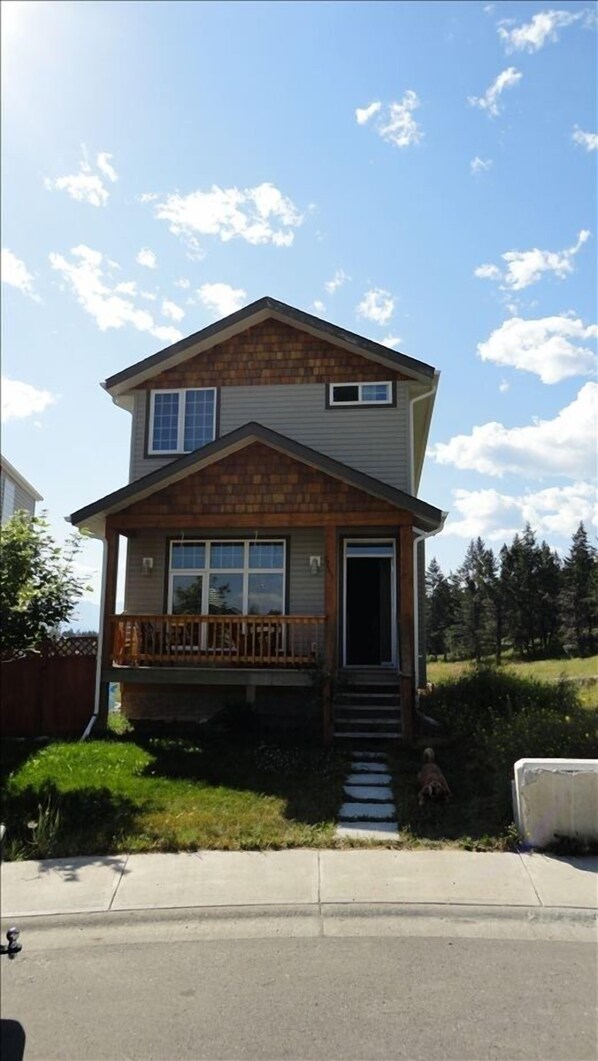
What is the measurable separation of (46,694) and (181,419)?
20.5ft

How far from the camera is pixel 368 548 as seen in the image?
14117 mm

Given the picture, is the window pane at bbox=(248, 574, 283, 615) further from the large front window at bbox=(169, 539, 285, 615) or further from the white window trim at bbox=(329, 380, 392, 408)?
the white window trim at bbox=(329, 380, 392, 408)

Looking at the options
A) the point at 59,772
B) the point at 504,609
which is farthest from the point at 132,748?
the point at 504,609

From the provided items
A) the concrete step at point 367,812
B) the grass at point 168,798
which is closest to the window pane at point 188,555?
the grass at point 168,798

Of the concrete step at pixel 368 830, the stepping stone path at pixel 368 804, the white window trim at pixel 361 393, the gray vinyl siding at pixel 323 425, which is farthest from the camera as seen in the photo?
the white window trim at pixel 361 393

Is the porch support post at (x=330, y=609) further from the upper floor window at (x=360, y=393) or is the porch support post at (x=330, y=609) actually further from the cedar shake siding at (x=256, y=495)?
the upper floor window at (x=360, y=393)

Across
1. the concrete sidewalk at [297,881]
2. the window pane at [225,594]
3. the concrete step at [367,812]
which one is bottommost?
the concrete sidewalk at [297,881]

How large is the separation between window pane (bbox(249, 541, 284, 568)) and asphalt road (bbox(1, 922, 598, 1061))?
916 centimetres

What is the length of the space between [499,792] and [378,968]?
3640mm

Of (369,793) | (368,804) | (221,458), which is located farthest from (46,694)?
(368,804)

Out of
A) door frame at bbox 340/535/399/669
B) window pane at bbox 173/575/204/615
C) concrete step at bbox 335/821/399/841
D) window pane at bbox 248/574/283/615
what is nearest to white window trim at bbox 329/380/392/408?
door frame at bbox 340/535/399/669

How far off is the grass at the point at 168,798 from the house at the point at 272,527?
1.47m

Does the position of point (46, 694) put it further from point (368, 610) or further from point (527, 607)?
point (527, 607)

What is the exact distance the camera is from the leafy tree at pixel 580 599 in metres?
45.1
